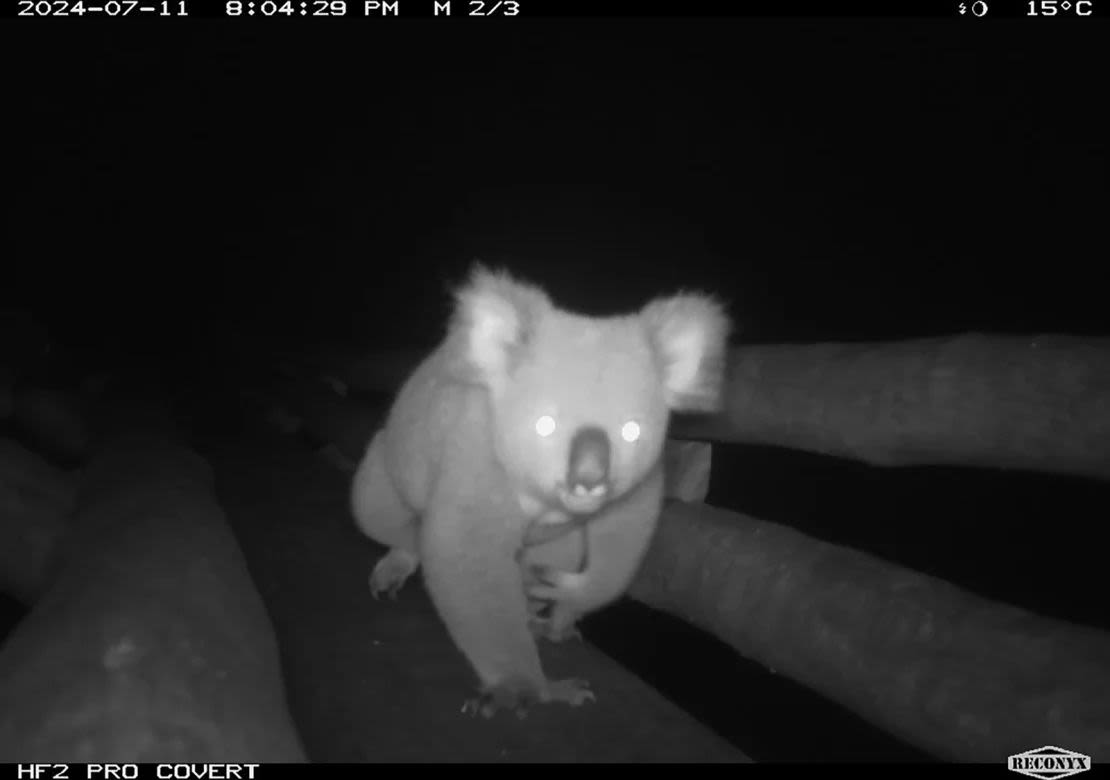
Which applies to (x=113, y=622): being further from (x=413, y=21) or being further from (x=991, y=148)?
(x=413, y=21)

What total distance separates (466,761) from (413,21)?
6.75 metres

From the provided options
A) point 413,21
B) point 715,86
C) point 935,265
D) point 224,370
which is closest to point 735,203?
point 715,86

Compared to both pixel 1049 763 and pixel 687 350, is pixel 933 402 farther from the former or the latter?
pixel 1049 763

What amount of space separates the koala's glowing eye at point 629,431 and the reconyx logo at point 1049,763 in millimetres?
909

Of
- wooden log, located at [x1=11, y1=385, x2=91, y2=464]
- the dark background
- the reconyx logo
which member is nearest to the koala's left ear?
the reconyx logo

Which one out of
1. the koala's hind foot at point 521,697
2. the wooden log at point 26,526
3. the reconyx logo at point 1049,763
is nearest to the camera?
the reconyx logo at point 1049,763

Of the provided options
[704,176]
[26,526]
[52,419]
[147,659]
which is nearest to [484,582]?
[147,659]

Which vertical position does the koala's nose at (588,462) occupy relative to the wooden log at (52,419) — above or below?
above

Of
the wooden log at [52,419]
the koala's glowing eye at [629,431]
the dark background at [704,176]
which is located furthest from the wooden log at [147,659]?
the wooden log at [52,419]

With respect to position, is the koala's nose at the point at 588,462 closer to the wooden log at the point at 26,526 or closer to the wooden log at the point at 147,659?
the wooden log at the point at 147,659

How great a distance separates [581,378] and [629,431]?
15 cm

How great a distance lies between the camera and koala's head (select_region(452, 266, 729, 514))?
1.97m

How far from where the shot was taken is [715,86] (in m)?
6.40

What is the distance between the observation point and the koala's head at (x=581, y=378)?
6.45ft
